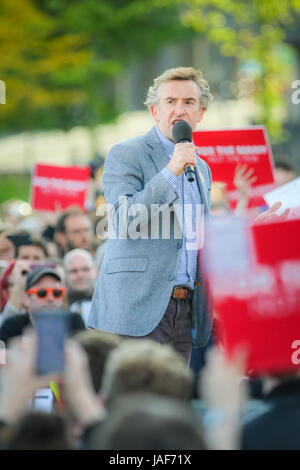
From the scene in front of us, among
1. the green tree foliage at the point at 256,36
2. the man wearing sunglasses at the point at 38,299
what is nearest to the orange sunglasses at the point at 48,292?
the man wearing sunglasses at the point at 38,299

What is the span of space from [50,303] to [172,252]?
2.05 metres

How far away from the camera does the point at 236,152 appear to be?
22.2 ft

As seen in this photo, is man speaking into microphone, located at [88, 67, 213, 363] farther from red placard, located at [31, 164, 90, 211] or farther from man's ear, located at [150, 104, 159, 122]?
red placard, located at [31, 164, 90, 211]

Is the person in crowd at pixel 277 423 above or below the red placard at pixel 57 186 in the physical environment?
below

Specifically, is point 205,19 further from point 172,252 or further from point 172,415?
point 172,415

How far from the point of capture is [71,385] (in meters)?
3.11

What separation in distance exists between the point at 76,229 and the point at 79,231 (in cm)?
3

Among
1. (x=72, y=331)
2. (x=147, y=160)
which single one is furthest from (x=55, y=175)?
(x=147, y=160)

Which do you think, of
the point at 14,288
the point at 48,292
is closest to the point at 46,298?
the point at 48,292

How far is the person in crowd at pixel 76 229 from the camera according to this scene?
988 centimetres

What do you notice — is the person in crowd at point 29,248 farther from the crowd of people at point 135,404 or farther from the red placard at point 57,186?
the crowd of people at point 135,404

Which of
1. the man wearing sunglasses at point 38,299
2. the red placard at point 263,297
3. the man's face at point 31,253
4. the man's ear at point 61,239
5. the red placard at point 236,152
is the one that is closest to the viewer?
the red placard at point 263,297

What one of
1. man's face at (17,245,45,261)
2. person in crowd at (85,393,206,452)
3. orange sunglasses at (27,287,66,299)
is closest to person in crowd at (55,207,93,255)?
man's face at (17,245,45,261)

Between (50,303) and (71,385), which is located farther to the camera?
(50,303)
